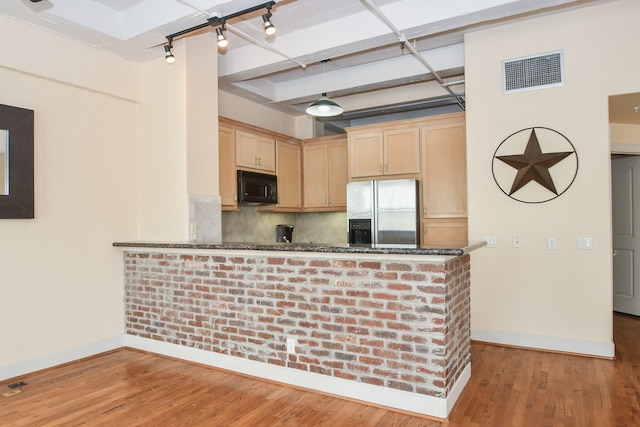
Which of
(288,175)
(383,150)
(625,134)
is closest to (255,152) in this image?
(288,175)

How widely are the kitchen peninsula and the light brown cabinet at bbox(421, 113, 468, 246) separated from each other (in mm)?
1743

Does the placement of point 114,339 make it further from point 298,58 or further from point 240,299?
point 298,58

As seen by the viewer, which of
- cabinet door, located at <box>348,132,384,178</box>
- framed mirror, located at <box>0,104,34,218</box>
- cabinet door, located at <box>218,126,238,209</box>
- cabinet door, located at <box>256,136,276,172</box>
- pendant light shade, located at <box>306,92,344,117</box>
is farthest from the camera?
cabinet door, located at <box>256,136,276,172</box>

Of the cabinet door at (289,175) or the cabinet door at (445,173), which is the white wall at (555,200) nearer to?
the cabinet door at (445,173)

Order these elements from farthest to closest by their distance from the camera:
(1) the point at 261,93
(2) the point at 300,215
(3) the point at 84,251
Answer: (2) the point at 300,215
(1) the point at 261,93
(3) the point at 84,251

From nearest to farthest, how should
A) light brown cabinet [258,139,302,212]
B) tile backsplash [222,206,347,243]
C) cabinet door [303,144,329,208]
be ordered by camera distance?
tile backsplash [222,206,347,243]
light brown cabinet [258,139,302,212]
cabinet door [303,144,329,208]

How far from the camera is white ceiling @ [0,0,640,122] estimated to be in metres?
3.50

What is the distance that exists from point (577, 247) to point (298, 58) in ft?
10.7

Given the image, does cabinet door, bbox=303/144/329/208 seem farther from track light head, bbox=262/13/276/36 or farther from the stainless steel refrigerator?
track light head, bbox=262/13/276/36

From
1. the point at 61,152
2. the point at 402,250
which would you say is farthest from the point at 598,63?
the point at 61,152

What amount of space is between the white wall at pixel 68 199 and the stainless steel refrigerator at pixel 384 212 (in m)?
2.52

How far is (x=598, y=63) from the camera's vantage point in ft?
12.4

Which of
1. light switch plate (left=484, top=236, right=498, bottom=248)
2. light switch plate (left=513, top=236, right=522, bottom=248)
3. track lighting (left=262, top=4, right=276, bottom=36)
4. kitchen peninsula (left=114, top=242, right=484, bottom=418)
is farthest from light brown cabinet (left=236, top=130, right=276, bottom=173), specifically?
light switch plate (left=513, top=236, right=522, bottom=248)

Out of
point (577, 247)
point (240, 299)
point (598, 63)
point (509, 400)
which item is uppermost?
point (598, 63)
